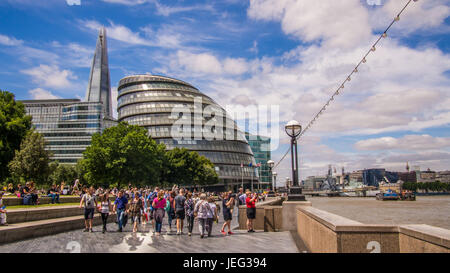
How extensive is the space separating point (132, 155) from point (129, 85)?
174ft

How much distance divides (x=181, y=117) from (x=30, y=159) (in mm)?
57084

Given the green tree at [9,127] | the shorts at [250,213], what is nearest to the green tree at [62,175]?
the green tree at [9,127]

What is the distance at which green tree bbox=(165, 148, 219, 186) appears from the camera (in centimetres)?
6725

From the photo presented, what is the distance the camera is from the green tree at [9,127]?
35.7m

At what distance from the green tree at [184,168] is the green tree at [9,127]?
97.6ft

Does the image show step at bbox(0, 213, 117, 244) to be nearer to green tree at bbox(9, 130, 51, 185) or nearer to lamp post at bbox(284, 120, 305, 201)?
lamp post at bbox(284, 120, 305, 201)

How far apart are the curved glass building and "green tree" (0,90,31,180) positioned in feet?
159

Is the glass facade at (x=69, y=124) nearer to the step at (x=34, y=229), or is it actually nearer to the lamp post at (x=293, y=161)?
the step at (x=34, y=229)

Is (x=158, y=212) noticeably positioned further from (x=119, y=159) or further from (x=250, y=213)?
(x=119, y=159)

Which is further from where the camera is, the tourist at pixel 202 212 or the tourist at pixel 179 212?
the tourist at pixel 179 212

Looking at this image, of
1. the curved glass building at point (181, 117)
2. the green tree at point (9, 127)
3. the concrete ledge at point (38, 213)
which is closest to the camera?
the concrete ledge at point (38, 213)

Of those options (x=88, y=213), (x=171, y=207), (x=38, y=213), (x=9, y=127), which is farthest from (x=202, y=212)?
(x=9, y=127)

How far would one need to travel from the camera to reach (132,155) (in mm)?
47156
